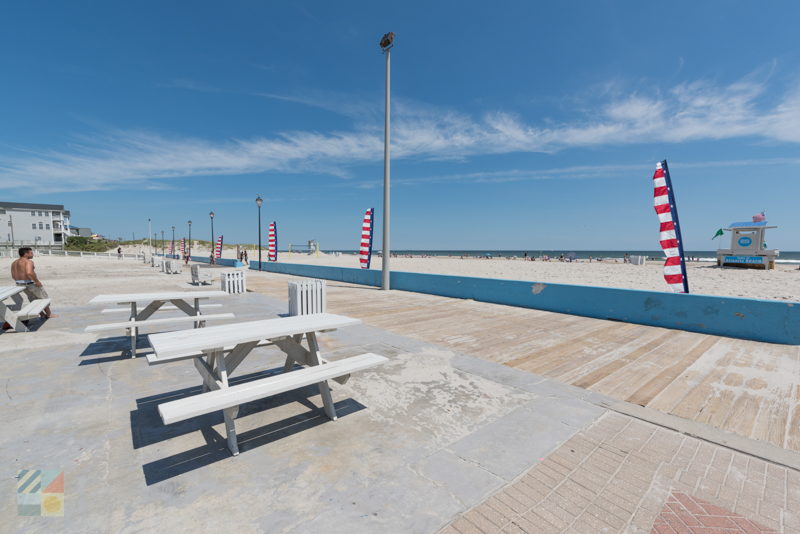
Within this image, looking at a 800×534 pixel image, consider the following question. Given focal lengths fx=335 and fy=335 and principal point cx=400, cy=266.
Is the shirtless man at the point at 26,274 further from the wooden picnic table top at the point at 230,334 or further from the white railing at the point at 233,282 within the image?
the wooden picnic table top at the point at 230,334

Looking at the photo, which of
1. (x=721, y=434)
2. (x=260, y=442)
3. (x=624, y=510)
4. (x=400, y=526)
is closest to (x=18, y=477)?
(x=260, y=442)

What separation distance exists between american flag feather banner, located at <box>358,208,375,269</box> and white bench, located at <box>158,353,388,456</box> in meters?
10.4

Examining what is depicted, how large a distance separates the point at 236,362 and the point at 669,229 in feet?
27.5

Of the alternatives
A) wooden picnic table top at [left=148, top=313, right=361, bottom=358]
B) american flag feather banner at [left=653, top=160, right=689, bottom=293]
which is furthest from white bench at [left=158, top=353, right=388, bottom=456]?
american flag feather banner at [left=653, top=160, right=689, bottom=293]

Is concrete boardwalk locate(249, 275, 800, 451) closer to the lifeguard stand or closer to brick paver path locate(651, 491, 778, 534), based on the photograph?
brick paver path locate(651, 491, 778, 534)

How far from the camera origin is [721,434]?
2.93 metres

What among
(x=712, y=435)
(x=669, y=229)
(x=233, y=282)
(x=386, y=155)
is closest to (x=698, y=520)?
(x=712, y=435)

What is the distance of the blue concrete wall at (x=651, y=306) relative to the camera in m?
5.77

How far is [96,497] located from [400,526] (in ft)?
6.34

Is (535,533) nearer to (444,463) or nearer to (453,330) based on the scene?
(444,463)

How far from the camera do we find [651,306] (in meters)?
7.05

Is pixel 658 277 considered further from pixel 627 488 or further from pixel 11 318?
pixel 11 318

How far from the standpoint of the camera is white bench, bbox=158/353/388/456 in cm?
227

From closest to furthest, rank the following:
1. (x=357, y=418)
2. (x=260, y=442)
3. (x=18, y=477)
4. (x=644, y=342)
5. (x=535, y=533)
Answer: (x=535, y=533) < (x=18, y=477) < (x=260, y=442) < (x=357, y=418) < (x=644, y=342)
